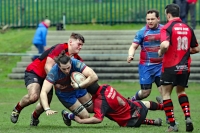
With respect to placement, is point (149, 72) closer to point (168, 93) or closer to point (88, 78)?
point (168, 93)

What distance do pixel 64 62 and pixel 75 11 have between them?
17.4 meters

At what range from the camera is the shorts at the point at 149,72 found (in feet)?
40.5

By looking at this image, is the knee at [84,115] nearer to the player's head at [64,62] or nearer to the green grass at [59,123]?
the green grass at [59,123]

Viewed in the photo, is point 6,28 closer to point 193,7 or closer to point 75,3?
point 75,3

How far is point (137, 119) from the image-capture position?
35.7 ft

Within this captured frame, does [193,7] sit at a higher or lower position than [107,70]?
Answer: higher

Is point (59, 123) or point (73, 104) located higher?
point (73, 104)

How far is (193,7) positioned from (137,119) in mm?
14445

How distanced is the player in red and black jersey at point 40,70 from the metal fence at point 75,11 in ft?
50.5

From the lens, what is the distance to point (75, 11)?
27.4 meters

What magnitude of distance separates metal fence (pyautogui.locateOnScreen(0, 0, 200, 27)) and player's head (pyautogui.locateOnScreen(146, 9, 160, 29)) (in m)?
14.4

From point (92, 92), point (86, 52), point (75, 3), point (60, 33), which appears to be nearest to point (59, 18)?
point (75, 3)

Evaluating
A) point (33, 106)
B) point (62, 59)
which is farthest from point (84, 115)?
point (33, 106)

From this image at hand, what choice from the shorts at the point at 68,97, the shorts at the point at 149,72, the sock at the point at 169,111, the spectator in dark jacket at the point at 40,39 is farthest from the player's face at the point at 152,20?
the spectator in dark jacket at the point at 40,39
